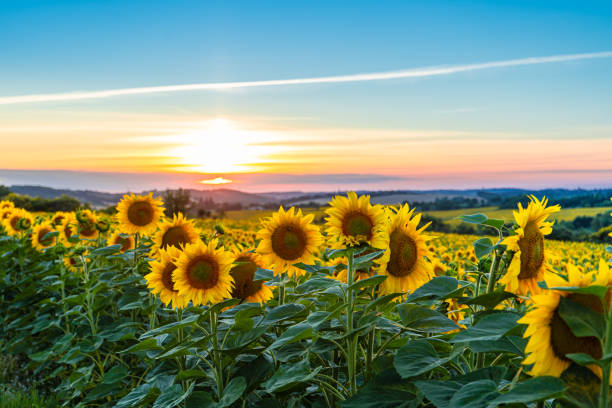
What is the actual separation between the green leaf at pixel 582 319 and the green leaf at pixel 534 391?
158 millimetres

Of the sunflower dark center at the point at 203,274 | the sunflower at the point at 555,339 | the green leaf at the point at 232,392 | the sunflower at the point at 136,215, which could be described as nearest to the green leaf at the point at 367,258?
the green leaf at the point at 232,392

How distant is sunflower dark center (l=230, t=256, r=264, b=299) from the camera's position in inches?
139

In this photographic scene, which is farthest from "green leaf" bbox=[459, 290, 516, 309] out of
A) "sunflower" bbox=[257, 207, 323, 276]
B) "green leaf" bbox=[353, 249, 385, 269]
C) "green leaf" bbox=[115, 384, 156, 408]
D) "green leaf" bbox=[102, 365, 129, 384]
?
"green leaf" bbox=[102, 365, 129, 384]

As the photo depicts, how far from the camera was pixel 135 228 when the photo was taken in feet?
18.6

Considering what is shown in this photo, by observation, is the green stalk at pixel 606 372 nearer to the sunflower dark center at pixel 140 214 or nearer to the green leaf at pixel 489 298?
the green leaf at pixel 489 298

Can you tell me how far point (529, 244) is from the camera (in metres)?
2.20

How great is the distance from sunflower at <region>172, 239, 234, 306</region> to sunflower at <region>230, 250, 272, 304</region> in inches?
15.2

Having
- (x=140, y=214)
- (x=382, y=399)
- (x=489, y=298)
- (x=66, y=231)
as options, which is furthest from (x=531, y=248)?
(x=66, y=231)

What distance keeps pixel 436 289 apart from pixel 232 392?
106 centimetres

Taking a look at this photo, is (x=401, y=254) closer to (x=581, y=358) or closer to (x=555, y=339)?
(x=555, y=339)

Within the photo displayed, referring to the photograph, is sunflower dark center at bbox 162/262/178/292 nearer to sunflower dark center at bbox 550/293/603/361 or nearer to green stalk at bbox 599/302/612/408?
sunflower dark center at bbox 550/293/603/361

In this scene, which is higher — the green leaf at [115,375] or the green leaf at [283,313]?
the green leaf at [283,313]

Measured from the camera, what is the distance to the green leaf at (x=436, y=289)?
2.19 m

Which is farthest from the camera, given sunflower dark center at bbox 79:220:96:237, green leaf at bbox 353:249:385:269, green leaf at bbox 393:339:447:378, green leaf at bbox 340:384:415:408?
sunflower dark center at bbox 79:220:96:237
